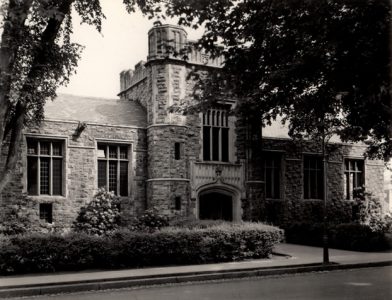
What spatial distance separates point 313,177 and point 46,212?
14.6m

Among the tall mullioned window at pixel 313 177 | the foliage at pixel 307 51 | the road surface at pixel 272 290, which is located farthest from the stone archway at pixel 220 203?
the foliage at pixel 307 51

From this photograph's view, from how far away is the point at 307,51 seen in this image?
34.7ft

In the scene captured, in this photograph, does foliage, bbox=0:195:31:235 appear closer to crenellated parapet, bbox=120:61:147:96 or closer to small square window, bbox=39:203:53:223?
small square window, bbox=39:203:53:223

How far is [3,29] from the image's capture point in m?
12.4

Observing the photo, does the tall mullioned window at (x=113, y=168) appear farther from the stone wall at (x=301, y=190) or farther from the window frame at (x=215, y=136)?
the stone wall at (x=301, y=190)

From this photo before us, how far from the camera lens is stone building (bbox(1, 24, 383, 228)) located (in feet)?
67.8

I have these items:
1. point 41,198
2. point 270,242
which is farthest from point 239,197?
point 41,198

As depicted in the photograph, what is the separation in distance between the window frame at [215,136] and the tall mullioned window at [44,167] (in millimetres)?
6607

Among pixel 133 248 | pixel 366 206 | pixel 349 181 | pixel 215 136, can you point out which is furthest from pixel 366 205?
pixel 133 248

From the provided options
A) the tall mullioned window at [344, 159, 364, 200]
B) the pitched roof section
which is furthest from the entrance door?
the tall mullioned window at [344, 159, 364, 200]

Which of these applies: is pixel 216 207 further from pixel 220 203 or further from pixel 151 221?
pixel 151 221

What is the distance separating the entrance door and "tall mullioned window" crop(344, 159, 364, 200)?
335 inches

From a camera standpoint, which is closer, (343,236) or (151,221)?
(151,221)

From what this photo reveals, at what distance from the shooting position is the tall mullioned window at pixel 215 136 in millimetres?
23562
